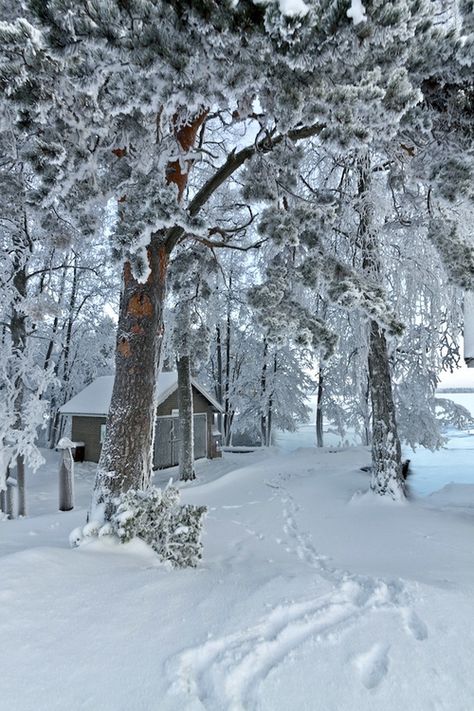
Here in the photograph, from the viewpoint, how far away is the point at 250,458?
1822 cm

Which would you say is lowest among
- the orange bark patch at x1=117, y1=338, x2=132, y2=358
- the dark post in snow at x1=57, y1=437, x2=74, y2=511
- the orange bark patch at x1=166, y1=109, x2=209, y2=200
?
the dark post in snow at x1=57, y1=437, x2=74, y2=511

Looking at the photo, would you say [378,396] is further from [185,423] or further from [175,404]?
[175,404]

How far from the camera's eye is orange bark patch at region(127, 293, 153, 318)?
5.20 m

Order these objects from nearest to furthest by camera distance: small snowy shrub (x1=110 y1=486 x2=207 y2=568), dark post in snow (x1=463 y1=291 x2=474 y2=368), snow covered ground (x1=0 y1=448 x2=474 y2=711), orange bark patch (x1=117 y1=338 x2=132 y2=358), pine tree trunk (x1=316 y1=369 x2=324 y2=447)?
snow covered ground (x1=0 y1=448 x2=474 y2=711)
small snowy shrub (x1=110 y1=486 x2=207 y2=568)
orange bark patch (x1=117 y1=338 x2=132 y2=358)
dark post in snow (x1=463 y1=291 x2=474 y2=368)
pine tree trunk (x1=316 y1=369 x2=324 y2=447)

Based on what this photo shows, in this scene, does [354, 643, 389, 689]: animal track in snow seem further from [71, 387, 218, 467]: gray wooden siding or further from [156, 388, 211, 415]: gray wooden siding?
[71, 387, 218, 467]: gray wooden siding

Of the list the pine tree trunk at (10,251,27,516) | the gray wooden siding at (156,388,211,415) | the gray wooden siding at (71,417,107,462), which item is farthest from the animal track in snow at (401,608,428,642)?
the gray wooden siding at (71,417,107,462)

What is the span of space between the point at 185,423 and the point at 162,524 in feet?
28.0

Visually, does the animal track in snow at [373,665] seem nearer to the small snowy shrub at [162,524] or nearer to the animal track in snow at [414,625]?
the animal track in snow at [414,625]

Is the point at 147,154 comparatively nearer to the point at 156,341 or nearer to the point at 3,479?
the point at 156,341

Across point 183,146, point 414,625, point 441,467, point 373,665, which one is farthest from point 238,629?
point 441,467

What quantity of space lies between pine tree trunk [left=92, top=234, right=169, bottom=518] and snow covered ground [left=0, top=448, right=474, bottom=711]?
2.94 ft

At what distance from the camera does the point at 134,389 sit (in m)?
5.00

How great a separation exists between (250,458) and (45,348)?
1304 cm

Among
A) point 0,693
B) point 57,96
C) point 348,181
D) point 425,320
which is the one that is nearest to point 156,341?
point 57,96
